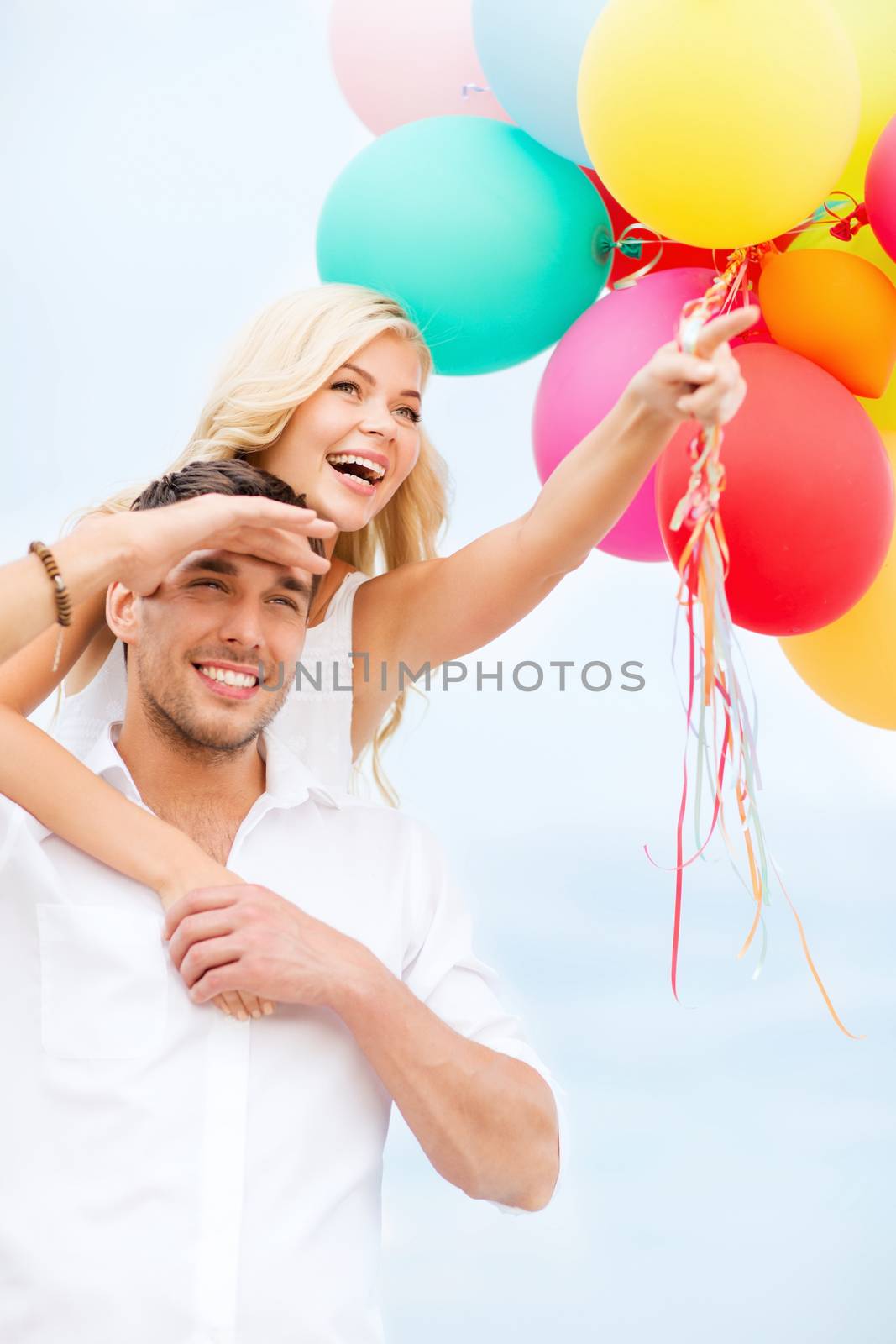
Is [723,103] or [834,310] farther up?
[723,103]

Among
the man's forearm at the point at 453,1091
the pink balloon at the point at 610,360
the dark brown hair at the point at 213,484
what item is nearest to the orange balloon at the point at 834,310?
the pink balloon at the point at 610,360

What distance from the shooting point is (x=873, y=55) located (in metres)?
1.81

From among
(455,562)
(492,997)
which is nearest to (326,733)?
(455,562)

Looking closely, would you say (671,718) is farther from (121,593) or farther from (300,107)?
(121,593)

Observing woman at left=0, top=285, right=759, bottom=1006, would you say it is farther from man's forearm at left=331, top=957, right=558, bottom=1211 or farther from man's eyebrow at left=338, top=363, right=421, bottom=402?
man's forearm at left=331, top=957, right=558, bottom=1211

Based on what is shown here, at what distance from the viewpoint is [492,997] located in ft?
5.28

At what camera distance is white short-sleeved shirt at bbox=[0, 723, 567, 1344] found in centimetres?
135

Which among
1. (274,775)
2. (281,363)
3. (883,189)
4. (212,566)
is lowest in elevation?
(274,775)

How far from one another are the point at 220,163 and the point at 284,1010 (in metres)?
3.01

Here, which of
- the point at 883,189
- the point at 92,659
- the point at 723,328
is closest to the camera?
the point at 723,328

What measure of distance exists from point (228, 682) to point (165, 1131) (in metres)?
0.47

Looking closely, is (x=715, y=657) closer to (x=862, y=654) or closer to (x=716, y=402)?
(x=716, y=402)

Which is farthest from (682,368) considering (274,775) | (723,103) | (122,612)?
(122,612)

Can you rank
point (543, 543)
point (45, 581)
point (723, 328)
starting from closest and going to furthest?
1. point (723, 328)
2. point (45, 581)
3. point (543, 543)
